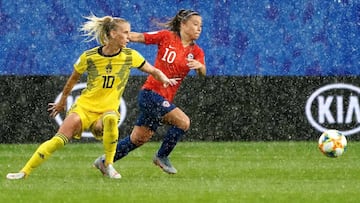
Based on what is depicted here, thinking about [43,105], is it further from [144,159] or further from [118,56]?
[118,56]

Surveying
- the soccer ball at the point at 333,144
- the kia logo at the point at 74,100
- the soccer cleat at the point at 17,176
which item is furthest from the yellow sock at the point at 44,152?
the kia logo at the point at 74,100

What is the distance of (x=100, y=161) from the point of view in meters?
10.5

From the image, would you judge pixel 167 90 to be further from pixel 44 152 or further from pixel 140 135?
pixel 44 152

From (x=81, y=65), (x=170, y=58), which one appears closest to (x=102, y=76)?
(x=81, y=65)

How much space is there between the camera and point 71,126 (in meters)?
9.91

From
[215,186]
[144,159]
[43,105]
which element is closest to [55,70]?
[43,105]

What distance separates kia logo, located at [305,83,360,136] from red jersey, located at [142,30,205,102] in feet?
14.7

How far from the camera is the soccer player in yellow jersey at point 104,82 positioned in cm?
999

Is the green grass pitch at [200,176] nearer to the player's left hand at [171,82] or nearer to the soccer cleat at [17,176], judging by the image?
the soccer cleat at [17,176]

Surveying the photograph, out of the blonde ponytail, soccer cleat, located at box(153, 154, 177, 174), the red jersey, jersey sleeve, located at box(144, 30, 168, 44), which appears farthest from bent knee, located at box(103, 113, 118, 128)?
jersey sleeve, located at box(144, 30, 168, 44)

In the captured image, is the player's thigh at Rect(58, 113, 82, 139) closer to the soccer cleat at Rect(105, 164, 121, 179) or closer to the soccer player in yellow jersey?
the soccer player in yellow jersey

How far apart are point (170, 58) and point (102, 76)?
1311 mm

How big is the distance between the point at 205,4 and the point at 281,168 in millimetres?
12792

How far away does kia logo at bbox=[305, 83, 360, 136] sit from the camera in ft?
50.6
